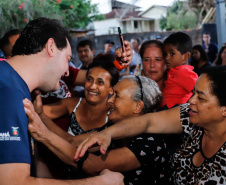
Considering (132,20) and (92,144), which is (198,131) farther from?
(132,20)

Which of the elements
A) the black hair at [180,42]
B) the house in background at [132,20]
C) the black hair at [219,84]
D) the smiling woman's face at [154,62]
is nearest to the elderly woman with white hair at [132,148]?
the black hair at [219,84]

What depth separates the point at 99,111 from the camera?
9.66ft

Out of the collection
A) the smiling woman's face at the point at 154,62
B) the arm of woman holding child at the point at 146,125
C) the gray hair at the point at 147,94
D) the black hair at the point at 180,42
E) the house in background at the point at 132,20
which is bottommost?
the arm of woman holding child at the point at 146,125

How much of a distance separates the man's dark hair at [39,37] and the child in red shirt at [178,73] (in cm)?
184

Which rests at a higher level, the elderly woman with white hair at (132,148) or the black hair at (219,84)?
the black hair at (219,84)

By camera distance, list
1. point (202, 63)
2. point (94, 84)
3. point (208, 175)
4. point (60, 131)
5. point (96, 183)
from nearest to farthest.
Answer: point (96, 183) < point (208, 175) < point (60, 131) < point (94, 84) < point (202, 63)

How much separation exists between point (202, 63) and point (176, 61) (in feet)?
10.1

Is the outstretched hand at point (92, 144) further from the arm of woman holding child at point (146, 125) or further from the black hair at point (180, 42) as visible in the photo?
the black hair at point (180, 42)

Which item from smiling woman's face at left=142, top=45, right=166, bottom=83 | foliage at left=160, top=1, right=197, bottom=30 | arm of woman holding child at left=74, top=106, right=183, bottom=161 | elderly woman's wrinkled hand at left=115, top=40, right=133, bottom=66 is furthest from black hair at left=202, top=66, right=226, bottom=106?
foliage at left=160, top=1, right=197, bottom=30

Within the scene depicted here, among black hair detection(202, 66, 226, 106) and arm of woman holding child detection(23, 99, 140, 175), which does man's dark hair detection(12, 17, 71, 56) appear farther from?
black hair detection(202, 66, 226, 106)

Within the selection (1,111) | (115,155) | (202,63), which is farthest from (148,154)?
(202,63)

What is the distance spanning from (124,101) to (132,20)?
39.1m

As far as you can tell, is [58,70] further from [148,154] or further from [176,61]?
[176,61]

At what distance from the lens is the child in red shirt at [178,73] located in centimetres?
330
